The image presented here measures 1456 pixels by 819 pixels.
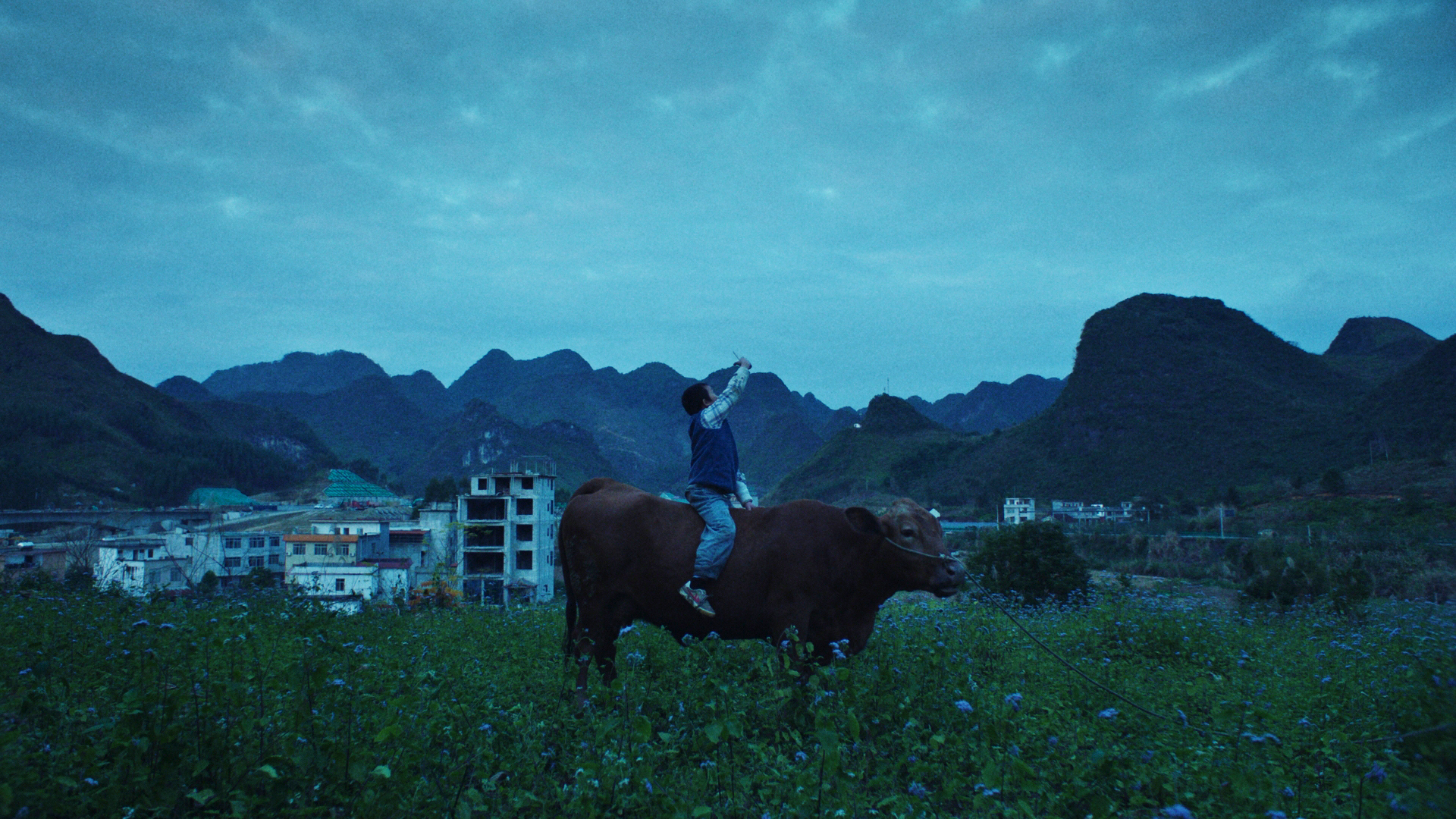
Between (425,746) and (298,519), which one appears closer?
(425,746)

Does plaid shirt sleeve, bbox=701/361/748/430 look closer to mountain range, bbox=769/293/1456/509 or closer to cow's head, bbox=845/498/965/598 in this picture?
cow's head, bbox=845/498/965/598

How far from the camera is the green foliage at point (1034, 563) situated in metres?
19.0

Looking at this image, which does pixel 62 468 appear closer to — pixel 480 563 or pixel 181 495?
pixel 181 495

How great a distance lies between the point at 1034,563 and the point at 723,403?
1749cm

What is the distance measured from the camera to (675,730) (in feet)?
12.9

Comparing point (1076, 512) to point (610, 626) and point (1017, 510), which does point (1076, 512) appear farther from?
point (610, 626)

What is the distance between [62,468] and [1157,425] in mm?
135785

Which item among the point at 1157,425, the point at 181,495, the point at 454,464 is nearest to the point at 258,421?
the point at 454,464

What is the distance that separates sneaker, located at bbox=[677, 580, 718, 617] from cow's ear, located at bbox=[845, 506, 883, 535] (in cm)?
137

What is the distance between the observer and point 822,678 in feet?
15.5

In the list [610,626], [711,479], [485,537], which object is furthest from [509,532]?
[711,479]

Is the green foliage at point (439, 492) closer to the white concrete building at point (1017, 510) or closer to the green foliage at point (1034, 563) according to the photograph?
the white concrete building at point (1017, 510)

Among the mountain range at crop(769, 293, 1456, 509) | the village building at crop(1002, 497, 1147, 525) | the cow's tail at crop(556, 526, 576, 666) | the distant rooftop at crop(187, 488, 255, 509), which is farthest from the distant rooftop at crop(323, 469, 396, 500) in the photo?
the cow's tail at crop(556, 526, 576, 666)

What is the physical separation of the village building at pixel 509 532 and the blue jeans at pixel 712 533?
43.1 meters
